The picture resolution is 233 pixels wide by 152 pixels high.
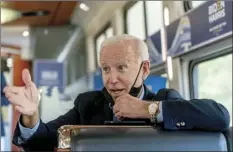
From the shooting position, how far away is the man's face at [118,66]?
1565 mm

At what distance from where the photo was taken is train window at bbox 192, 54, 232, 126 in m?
4.80

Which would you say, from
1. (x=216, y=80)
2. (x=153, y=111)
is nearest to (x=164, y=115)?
(x=153, y=111)

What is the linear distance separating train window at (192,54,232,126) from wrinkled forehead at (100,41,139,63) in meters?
3.25

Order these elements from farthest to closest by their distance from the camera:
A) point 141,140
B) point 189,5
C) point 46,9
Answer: point 46,9, point 189,5, point 141,140

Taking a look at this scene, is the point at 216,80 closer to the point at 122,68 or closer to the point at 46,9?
the point at 122,68

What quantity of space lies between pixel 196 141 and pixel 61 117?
2.82 ft

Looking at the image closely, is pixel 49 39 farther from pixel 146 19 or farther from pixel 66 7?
pixel 146 19

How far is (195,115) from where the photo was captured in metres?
1.25

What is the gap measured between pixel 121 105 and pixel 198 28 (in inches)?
158

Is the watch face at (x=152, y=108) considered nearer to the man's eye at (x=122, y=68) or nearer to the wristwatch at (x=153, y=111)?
the wristwatch at (x=153, y=111)

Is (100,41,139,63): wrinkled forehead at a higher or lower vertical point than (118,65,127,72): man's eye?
higher

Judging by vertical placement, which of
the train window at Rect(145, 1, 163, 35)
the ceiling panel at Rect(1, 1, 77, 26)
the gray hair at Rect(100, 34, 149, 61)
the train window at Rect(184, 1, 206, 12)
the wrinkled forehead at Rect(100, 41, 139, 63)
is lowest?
the wrinkled forehead at Rect(100, 41, 139, 63)

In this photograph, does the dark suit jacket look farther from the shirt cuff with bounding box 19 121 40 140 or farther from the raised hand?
the raised hand

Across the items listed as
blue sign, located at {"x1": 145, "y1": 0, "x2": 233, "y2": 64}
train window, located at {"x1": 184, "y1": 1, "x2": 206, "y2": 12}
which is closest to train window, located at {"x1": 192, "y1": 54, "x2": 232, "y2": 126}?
blue sign, located at {"x1": 145, "y1": 0, "x2": 233, "y2": 64}
